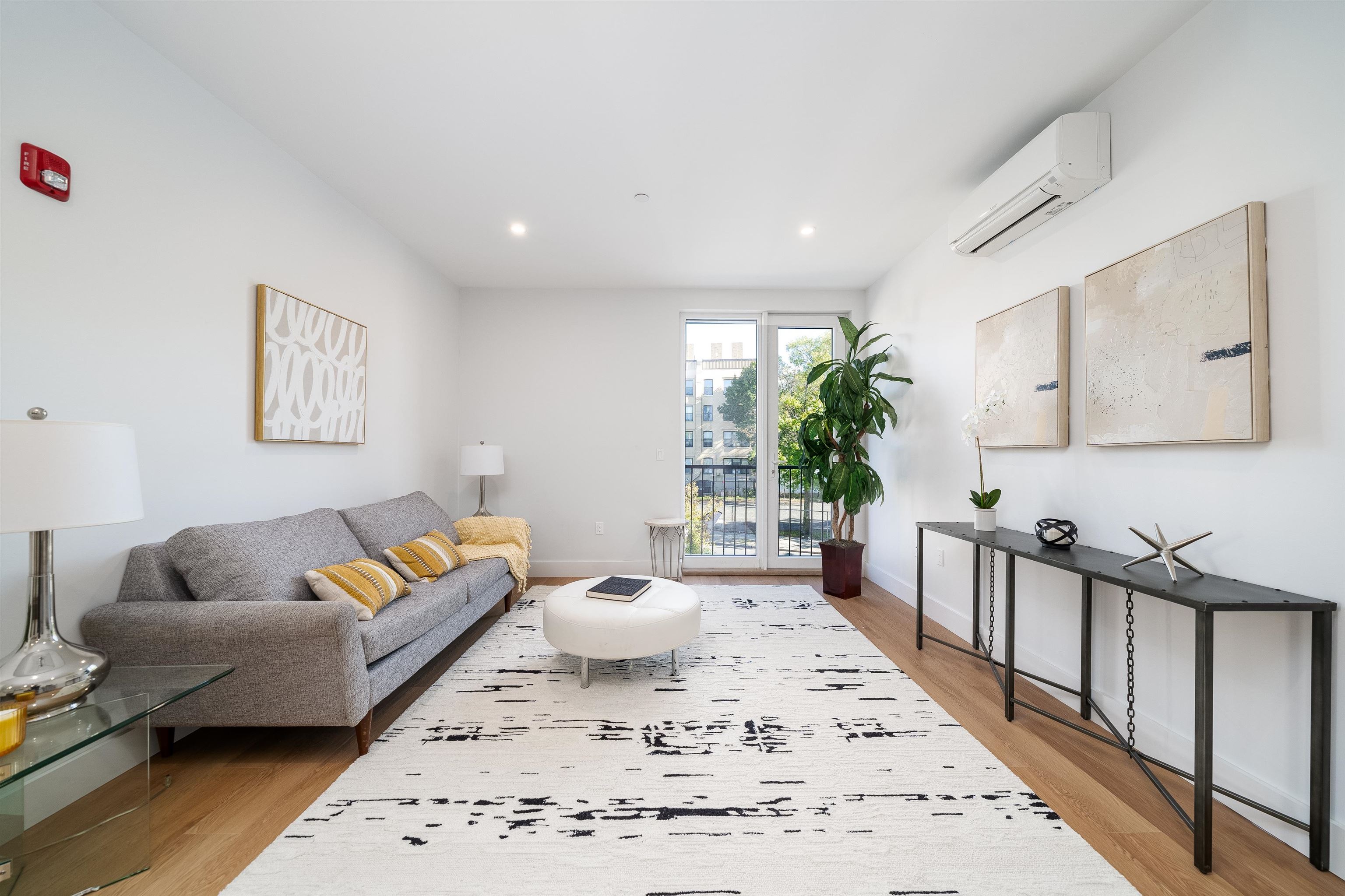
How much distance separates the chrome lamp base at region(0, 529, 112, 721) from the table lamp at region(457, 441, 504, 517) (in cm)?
272

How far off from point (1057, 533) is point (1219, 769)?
0.86 meters

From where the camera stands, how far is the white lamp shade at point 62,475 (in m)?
1.21

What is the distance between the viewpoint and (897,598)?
13.4 ft

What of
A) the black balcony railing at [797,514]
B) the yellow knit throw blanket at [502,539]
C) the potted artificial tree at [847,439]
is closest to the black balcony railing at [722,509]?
the black balcony railing at [797,514]

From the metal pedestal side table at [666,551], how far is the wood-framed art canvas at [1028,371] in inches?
104

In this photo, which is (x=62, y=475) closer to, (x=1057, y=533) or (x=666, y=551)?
(x=1057, y=533)

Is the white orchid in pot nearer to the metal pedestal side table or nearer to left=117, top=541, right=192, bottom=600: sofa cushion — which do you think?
the metal pedestal side table

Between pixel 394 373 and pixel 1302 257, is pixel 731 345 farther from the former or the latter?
pixel 1302 257

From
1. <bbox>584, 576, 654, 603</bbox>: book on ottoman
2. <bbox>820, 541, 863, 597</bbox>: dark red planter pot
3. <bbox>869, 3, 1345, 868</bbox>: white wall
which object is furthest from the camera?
<bbox>820, 541, 863, 597</bbox>: dark red planter pot

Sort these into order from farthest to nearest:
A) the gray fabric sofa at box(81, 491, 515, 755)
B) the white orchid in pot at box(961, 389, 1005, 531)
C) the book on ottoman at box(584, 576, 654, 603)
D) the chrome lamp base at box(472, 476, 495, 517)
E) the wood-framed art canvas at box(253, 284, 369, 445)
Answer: the chrome lamp base at box(472, 476, 495, 517)
the book on ottoman at box(584, 576, 654, 603)
the white orchid in pot at box(961, 389, 1005, 531)
the wood-framed art canvas at box(253, 284, 369, 445)
the gray fabric sofa at box(81, 491, 515, 755)

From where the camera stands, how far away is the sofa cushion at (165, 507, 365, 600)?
6.44ft

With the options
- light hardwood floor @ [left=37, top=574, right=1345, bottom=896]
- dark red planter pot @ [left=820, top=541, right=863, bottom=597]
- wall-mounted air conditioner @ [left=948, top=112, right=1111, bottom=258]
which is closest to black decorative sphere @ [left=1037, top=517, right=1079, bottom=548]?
light hardwood floor @ [left=37, top=574, right=1345, bottom=896]

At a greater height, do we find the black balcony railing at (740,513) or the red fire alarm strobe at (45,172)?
the red fire alarm strobe at (45,172)

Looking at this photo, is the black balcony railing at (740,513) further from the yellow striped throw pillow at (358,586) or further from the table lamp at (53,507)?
the table lamp at (53,507)
